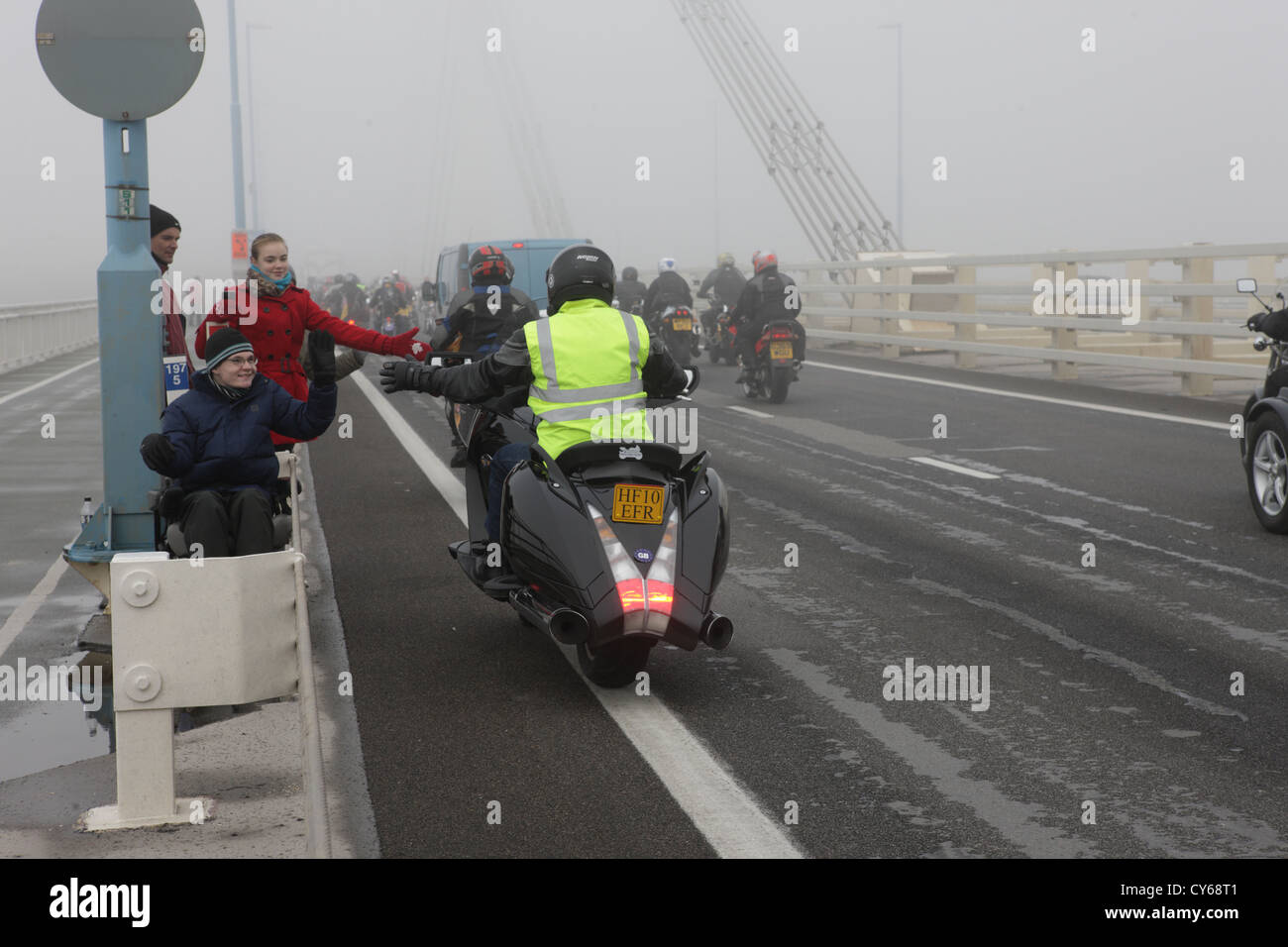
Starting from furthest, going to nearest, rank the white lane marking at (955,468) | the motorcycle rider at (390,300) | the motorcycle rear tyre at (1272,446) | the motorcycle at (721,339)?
the motorcycle rider at (390,300) → the motorcycle at (721,339) → the white lane marking at (955,468) → the motorcycle rear tyre at (1272,446)

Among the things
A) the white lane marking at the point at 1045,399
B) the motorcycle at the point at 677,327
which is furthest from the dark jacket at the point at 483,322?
the motorcycle at the point at 677,327

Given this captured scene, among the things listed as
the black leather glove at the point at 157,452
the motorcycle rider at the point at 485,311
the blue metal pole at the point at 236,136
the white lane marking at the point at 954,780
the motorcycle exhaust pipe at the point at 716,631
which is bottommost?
the white lane marking at the point at 954,780

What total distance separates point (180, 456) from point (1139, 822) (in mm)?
4330

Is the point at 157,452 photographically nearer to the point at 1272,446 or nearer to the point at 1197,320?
the point at 1272,446

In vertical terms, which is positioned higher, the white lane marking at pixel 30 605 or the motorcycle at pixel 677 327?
the motorcycle at pixel 677 327

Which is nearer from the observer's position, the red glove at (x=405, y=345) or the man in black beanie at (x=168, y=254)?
the red glove at (x=405, y=345)

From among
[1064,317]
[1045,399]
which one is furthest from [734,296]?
[1045,399]

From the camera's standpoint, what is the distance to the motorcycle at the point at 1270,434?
9.89 m

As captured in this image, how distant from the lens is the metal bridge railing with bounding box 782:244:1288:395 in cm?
1856

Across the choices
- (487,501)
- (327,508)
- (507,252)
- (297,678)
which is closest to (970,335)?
(507,252)

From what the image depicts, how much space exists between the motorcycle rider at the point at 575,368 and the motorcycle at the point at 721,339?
19219 millimetres

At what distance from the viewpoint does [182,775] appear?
5852 millimetres

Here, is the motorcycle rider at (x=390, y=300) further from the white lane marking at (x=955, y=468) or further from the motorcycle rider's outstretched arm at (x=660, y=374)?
the motorcycle rider's outstretched arm at (x=660, y=374)
